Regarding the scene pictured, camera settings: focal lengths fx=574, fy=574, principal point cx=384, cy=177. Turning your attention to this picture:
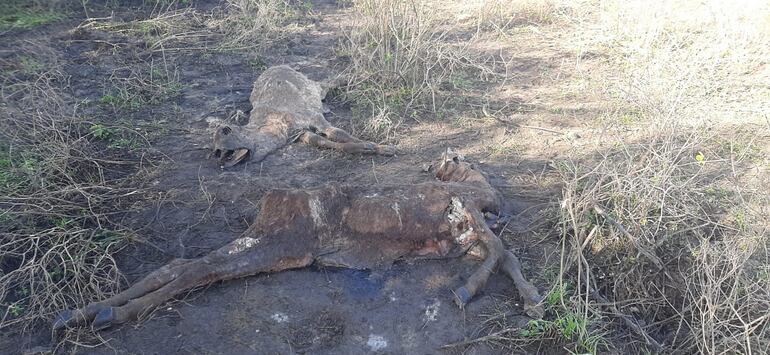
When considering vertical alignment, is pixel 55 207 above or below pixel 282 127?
above

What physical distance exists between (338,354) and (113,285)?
138cm

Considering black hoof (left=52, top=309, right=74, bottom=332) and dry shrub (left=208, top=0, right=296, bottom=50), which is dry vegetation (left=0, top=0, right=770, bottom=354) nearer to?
dry shrub (left=208, top=0, right=296, bottom=50)

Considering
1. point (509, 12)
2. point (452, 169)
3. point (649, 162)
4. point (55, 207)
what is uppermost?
point (649, 162)

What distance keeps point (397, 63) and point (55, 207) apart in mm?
3247

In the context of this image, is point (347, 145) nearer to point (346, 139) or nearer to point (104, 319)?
point (346, 139)

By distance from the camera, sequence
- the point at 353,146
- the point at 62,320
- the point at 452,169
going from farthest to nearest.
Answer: the point at 353,146 < the point at 452,169 < the point at 62,320

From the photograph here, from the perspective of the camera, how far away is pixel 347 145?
4.71 metres

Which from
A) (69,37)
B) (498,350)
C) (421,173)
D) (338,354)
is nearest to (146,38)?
(69,37)

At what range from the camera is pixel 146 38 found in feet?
22.1

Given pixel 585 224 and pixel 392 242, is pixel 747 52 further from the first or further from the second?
pixel 392 242

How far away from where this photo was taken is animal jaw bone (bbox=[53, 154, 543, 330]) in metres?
3.29

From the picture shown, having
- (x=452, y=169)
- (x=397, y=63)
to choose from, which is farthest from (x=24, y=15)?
(x=452, y=169)

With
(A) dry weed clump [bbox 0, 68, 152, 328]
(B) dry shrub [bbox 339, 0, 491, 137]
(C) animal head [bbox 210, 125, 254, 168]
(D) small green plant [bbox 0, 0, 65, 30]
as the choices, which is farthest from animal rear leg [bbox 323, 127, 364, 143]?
(D) small green plant [bbox 0, 0, 65, 30]

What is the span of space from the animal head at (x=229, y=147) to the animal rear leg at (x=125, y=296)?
1326 millimetres
